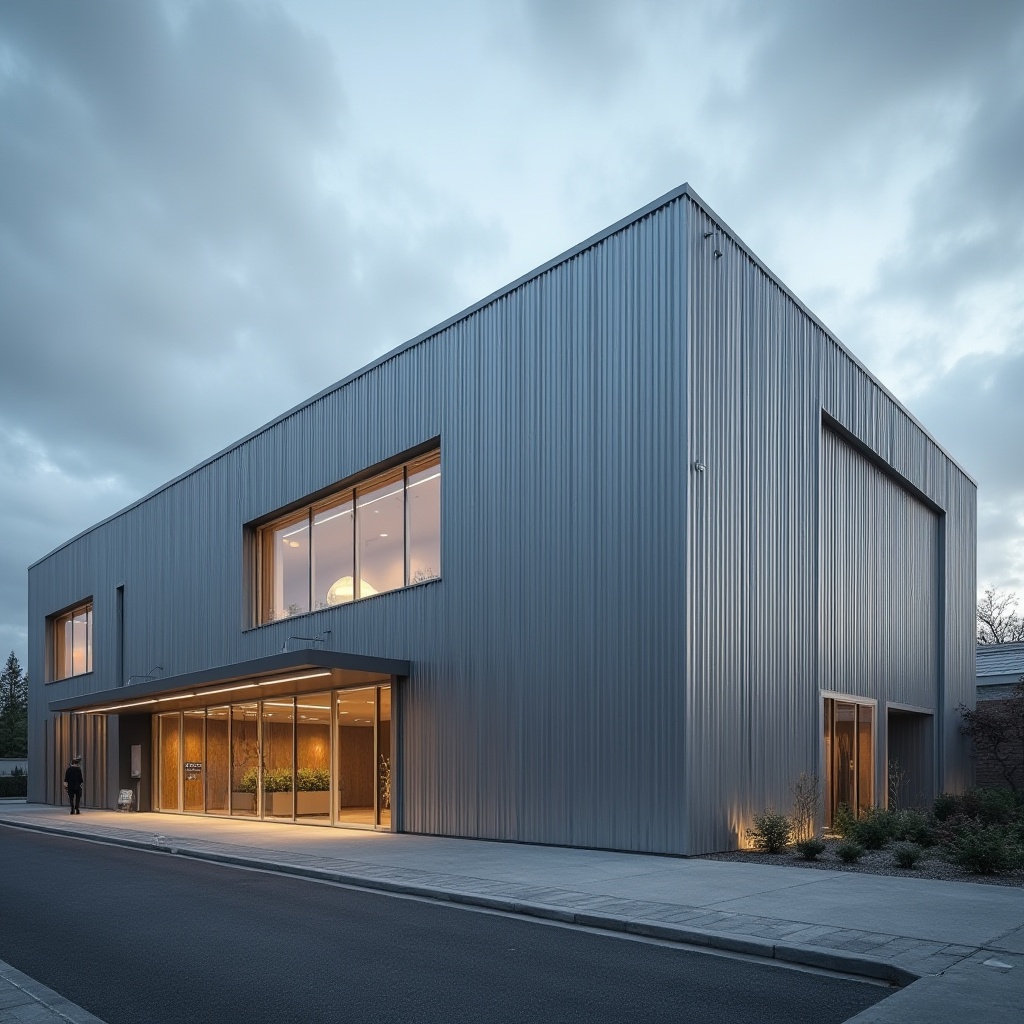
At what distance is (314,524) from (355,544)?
2178mm

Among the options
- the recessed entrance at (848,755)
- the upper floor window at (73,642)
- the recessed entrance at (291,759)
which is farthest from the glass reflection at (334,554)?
the upper floor window at (73,642)

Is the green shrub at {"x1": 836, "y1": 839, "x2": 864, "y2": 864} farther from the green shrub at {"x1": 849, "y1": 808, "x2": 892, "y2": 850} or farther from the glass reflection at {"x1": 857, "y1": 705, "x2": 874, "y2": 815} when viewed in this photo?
the glass reflection at {"x1": 857, "y1": 705, "x2": 874, "y2": 815}

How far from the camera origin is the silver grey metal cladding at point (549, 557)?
1631 centimetres

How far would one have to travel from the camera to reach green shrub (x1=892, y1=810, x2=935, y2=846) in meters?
16.4

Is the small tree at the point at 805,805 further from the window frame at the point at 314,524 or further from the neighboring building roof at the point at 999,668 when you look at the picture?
the neighboring building roof at the point at 999,668

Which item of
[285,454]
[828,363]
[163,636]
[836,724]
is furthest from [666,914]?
[163,636]

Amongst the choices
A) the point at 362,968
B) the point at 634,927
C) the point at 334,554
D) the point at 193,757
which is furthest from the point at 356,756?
the point at 362,968

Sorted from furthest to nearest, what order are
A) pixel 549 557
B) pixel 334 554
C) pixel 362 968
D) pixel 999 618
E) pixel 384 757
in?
pixel 999 618 < pixel 334 554 < pixel 384 757 < pixel 549 557 < pixel 362 968

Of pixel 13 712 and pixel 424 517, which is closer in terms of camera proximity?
pixel 424 517

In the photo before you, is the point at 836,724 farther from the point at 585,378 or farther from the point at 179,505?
the point at 179,505

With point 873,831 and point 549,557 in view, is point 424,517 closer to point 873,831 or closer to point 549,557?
point 549,557

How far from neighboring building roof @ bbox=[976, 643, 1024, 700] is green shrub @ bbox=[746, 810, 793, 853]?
20.0 m

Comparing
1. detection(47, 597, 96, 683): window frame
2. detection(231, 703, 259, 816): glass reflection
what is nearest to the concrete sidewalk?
detection(231, 703, 259, 816): glass reflection

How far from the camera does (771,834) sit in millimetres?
15734
